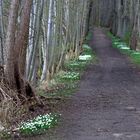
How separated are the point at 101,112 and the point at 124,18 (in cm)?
4533

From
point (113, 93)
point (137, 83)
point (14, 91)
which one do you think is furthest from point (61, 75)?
point (14, 91)

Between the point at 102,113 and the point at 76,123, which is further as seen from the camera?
the point at 102,113

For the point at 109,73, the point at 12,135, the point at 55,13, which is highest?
the point at 55,13

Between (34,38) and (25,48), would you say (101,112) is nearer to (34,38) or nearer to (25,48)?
(25,48)

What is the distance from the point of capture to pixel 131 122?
36.7 ft

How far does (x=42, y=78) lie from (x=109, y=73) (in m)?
5.36

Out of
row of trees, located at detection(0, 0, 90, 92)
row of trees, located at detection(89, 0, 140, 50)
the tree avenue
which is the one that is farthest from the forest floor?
row of trees, located at detection(89, 0, 140, 50)

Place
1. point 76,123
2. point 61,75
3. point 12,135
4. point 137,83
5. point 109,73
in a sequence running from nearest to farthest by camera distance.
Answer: point 12,135, point 76,123, point 137,83, point 61,75, point 109,73

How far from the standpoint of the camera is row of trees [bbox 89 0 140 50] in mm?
44344

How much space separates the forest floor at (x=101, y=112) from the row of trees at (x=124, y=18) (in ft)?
76.3

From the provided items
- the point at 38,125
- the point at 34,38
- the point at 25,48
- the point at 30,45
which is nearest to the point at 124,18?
the point at 30,45

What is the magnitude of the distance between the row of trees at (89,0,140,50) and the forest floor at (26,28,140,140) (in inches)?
916

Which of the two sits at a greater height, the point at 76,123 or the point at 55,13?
the point at 55,13

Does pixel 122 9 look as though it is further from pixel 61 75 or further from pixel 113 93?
pixel 113 93
